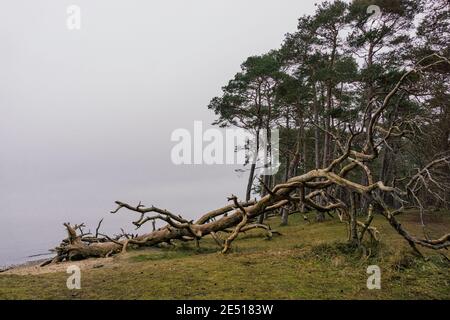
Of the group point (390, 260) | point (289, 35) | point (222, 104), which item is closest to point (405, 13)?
point (289, 35)

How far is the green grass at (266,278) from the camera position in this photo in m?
6.23

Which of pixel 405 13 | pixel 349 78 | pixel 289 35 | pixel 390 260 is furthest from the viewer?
pixel 289 35

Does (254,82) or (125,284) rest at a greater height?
(254,82)

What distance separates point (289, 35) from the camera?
21188mm

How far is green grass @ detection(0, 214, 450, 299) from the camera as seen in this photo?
20.4ft

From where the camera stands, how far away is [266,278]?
7.10m

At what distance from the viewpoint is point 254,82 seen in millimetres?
23281

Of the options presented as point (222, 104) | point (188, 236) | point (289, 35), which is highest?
point (289, 35)

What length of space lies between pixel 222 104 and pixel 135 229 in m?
12.6

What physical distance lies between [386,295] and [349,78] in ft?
52.4
